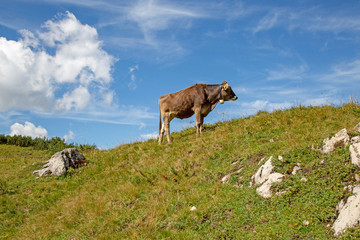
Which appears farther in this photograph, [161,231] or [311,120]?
[311,120]

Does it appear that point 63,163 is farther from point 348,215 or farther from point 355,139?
point 348,215

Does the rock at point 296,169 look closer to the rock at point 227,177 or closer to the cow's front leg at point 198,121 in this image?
the rock at point 227,177

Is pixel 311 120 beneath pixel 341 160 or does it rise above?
above

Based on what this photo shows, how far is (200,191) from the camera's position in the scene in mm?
9719

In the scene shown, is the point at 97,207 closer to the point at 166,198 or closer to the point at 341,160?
the point at 166,198

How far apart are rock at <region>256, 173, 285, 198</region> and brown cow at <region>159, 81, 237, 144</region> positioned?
9.10 meters

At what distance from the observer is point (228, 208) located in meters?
8.19

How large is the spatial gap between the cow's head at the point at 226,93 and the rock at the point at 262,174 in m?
9.83

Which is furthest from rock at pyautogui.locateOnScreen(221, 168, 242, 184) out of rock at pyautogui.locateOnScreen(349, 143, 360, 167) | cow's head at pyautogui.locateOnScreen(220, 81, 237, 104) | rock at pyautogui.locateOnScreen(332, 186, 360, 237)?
cow's head at pyautogui.locateOnScreen(220, 81, 237, 104)

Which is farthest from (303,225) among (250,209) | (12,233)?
(12,233)

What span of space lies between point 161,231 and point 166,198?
72.9 inches

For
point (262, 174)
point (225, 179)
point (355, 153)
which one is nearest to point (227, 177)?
point (225, 179)

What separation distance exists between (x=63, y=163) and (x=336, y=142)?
13740 mm

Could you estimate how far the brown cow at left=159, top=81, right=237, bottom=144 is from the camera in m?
17.6
